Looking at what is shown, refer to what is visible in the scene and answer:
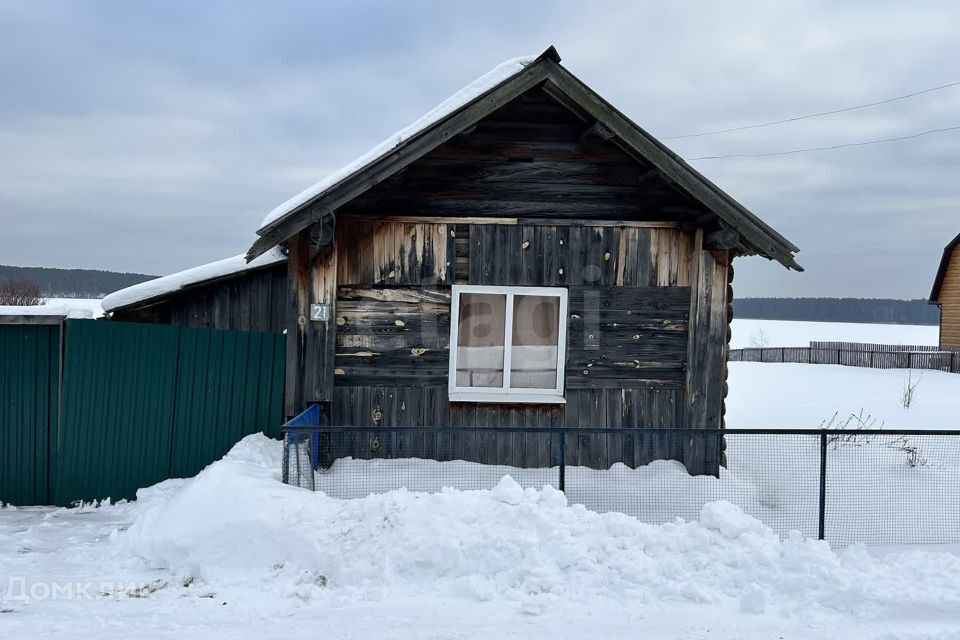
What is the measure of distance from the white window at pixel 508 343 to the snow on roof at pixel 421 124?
198 centimetres

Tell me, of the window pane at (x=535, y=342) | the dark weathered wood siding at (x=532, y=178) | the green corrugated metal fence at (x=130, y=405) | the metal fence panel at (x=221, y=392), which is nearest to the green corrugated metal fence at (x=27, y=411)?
the green corrugated metal fence at (x=130, y=405)

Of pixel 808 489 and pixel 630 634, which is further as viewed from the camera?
pixel 808 489

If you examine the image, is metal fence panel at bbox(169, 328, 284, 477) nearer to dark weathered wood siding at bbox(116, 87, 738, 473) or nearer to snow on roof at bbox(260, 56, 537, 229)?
dark weathered wood siding at bbox(116, 87, 738, 473)

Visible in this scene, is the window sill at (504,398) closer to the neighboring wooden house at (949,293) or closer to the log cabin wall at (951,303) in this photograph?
the neighboring wooden house at (949,293)

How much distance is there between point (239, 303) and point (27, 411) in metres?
3.21

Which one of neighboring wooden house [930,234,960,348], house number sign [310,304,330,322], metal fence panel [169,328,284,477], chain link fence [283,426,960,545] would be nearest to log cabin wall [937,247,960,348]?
neighboring wooden house [930,234,960,348]

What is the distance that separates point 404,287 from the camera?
8.93 meters

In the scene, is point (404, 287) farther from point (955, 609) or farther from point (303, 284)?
point (955, 609)

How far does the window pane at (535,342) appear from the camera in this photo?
9156 millimetres

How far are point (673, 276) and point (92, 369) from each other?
7567 millimetres

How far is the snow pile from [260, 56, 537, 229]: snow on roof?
333cm

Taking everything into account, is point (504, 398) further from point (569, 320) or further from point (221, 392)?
point (221, 392)

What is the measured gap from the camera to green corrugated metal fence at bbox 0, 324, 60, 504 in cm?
864

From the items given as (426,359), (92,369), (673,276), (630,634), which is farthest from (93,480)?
(673,276)
